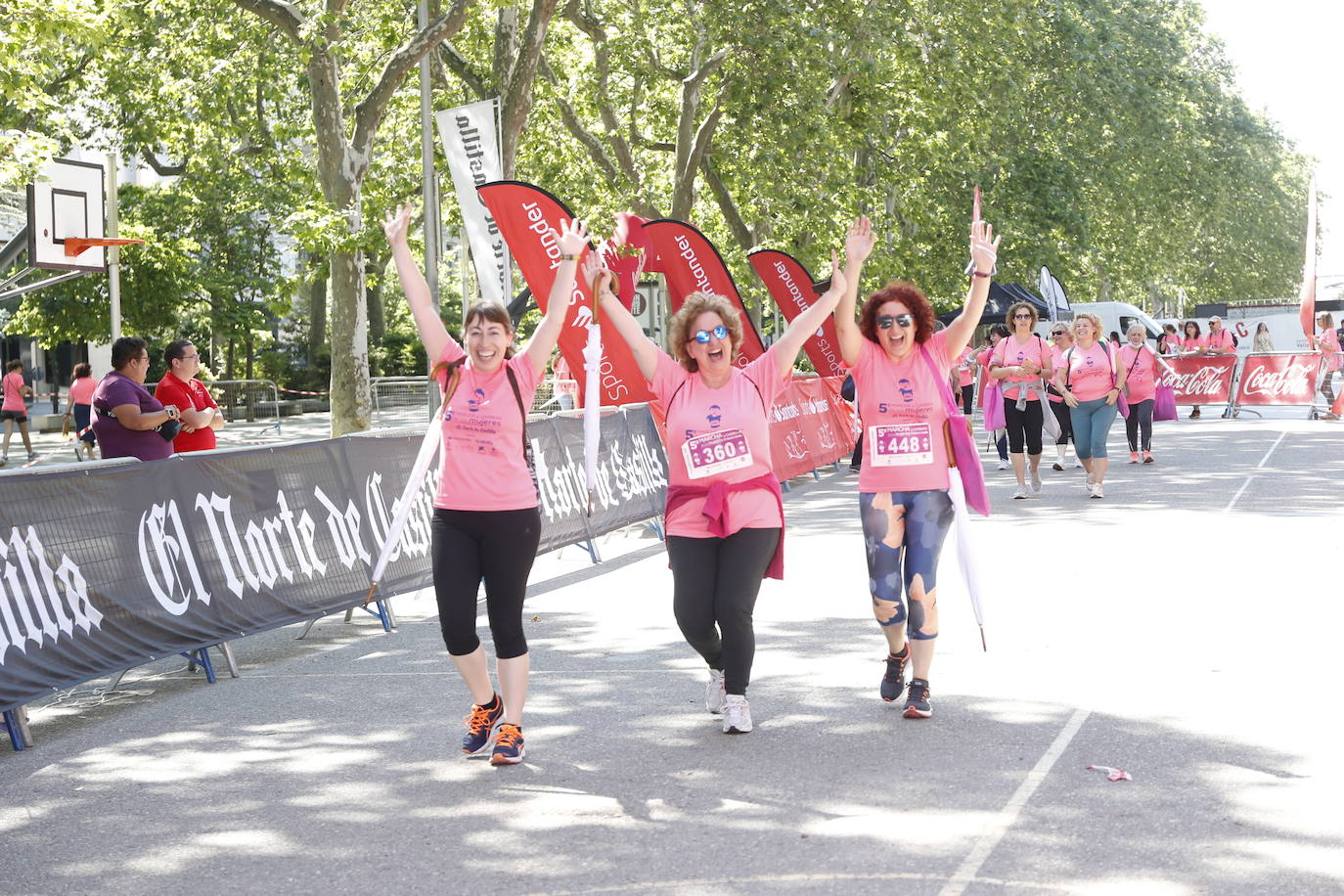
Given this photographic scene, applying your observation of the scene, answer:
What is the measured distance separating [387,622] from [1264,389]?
2622cm

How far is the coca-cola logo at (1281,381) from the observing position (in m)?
31.8

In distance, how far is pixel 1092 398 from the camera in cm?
1596

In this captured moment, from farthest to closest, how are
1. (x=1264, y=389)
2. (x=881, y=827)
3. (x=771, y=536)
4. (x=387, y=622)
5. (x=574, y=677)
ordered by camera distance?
(x=1264, y=389) < (x=387, y=622) < (x=574, y=677) < (x=771, y=536) < (x=881, y=827)

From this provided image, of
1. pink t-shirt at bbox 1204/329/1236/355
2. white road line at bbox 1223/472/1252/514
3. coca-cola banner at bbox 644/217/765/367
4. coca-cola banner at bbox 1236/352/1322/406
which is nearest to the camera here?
white road line at bbox 1223/472/1252/514

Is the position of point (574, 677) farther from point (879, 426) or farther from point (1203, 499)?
point (1203, 499)

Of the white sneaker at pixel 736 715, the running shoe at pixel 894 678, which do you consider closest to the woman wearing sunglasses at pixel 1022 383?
the running shoe at pixel 894 678

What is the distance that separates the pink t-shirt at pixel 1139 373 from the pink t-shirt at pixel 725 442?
1428 cm

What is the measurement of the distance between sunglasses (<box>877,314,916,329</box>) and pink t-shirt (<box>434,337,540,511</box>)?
156 cm

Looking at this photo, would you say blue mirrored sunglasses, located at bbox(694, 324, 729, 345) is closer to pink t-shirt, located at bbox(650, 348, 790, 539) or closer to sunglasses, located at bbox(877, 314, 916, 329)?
pink t-shirt, located at bbox(650, 348, 790, 539)

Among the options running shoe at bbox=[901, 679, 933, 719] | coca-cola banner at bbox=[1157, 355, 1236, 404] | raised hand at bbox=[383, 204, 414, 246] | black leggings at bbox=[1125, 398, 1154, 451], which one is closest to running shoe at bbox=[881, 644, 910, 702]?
running shoe at bbox=[901, 679, 933, 719]

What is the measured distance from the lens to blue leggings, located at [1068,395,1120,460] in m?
15.8

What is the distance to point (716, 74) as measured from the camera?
29.0m

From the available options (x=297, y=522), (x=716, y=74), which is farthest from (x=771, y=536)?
(x=716, y=74)

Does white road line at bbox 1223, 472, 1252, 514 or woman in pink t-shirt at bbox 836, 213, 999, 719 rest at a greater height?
woman in pink t-shirt at bbox 836, 213, 999, 719
